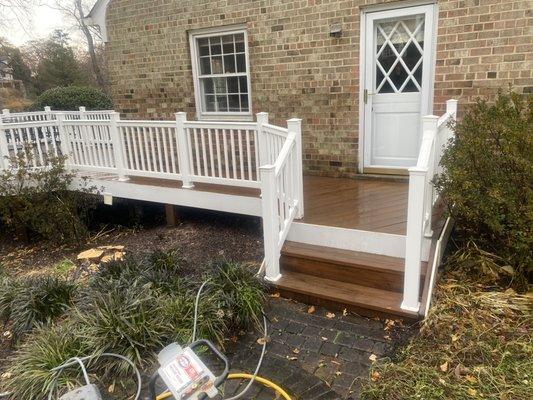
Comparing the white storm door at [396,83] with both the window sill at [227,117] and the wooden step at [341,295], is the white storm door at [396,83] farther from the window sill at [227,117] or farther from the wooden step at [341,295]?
the wooden step at [341,295]

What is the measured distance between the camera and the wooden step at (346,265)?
3.56 meters

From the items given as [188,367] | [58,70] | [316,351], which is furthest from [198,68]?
[58,70]

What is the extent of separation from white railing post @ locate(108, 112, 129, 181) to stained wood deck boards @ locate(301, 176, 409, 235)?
257 centimetres

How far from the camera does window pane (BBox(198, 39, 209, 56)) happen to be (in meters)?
7.07

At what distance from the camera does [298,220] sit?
4273mm

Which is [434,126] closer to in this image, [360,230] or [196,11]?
[360,230]

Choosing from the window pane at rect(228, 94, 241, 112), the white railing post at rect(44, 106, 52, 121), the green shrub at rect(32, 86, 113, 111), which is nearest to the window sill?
the window pane at rect(228, 94, 241, 112)

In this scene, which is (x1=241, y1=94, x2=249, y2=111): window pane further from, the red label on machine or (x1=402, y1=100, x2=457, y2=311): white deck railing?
the red label on machine

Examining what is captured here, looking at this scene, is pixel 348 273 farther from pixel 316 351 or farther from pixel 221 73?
pixel 221 73

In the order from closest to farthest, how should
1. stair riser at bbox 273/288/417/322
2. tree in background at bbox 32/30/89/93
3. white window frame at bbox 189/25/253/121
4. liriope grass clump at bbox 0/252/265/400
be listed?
liriope grass clump at bbox 0/252/265/400
stair riser at bbox 273/288/417/322
white window frame at bbox 189/25/253/121
tree in background at bbox 32/30/89/93

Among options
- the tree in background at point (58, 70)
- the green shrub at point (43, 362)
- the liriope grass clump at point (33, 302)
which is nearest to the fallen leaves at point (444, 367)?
the green shrub at point (43, 362)

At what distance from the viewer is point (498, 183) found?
3291 millimetres

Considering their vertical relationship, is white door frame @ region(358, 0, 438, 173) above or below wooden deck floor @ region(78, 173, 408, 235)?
above

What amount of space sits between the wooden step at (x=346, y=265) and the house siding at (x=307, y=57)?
97.3 inches
